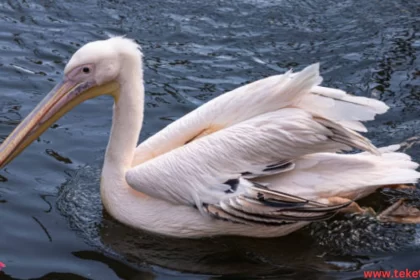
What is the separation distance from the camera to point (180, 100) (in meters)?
5.80

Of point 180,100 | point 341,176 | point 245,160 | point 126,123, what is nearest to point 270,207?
point 245,160

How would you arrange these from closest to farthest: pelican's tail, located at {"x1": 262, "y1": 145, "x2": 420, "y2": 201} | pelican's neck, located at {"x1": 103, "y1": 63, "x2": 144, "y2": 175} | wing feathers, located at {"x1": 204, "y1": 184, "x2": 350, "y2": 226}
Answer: wing feathers, located at {"x1": 204, "y1": 184, "x2": 350, "y2": 226}, pelican's tail, located at {"x1": 262, "y1": 145, "x2": 420, "y2": 201}, pelican's neck, located at {"x1": 103, "y1": 63, "x2": 144, "y2": 175}

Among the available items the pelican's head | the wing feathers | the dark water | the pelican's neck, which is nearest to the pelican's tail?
the wing feathers

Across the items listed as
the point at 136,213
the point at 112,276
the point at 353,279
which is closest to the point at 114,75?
the point at 136,213

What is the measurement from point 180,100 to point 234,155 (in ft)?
5.68

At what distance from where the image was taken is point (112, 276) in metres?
3.97

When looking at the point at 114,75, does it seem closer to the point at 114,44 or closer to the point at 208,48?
the point at 114,44

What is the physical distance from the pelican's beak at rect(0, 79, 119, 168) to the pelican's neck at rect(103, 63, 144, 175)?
0.32 feet

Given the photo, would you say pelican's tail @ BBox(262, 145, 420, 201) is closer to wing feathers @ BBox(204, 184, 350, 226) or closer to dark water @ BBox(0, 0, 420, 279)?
wing feathers @ BBox(204, 184, 350, 226)

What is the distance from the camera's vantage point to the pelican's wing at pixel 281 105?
4148mm

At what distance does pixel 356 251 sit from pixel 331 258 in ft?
0.48

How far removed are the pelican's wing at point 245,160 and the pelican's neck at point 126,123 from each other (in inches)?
10.4

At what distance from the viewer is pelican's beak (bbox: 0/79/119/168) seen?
4.26m

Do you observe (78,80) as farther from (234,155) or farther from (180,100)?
(180,100)
